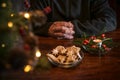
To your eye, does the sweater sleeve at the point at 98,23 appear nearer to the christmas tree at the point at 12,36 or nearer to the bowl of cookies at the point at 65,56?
the bowl of cookies at the point at 65,56

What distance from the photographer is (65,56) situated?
1095mm

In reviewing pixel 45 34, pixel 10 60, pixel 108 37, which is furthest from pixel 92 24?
pixel 10 60

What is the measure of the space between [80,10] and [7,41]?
1.16 metres

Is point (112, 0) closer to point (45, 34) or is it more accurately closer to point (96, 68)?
point (45, 34)

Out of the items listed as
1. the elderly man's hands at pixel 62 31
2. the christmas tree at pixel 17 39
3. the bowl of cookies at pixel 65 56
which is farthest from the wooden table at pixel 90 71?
the christmas tree at pixel 17 39

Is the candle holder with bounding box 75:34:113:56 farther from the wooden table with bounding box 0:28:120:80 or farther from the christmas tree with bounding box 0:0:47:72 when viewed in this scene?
the christmas tree with bounding box 0:0:47:72

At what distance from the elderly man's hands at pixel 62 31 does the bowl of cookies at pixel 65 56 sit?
0.20m

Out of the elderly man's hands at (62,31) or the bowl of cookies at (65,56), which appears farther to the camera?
the elderly man's hands at (62,31)

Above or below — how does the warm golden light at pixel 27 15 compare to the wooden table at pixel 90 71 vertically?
above

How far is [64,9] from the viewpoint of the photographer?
1.69 metres

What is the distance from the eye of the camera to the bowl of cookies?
3.46 ft

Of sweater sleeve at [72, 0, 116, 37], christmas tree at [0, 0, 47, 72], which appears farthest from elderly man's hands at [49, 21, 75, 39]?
christmas tree at [0, 0, 47, 72]

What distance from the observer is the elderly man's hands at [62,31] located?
135 cm

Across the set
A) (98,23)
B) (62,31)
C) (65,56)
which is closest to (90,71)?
(65,56)
